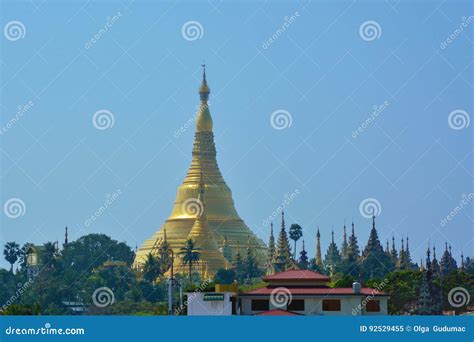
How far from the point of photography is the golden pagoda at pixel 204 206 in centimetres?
10631

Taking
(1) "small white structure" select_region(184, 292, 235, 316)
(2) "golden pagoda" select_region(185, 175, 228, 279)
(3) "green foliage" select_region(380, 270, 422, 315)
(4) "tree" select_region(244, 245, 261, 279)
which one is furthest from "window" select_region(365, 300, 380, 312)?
(2) "golden pagoda" select_region(185, 175, 228, 279)

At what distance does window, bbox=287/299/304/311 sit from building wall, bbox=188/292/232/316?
8.04 ft

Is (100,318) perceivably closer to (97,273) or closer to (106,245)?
(97,273)

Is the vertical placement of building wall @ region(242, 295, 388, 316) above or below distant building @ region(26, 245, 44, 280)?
below

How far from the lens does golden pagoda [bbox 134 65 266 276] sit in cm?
10631

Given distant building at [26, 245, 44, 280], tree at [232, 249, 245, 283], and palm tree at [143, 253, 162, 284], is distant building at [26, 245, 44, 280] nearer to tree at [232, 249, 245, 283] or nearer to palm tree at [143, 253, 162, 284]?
palm tree at [143, 253, 162, 284]

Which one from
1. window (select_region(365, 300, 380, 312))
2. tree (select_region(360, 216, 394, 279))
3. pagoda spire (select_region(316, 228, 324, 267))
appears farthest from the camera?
pagoda spire (select_region(316, 228, 324, 267))

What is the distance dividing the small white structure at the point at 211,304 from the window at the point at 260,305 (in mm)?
1290

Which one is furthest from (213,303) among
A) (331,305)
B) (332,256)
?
(332,256)

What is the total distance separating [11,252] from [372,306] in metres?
48.1

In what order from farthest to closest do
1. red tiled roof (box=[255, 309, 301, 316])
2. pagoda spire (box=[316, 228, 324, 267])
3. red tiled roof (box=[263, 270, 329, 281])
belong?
pagoda spire (box=[316, 228, 324, 267]) → red tiled roof (box=[263, 270, 329, 281]) → red tiled roof (box=[255, 309, 301, 316])

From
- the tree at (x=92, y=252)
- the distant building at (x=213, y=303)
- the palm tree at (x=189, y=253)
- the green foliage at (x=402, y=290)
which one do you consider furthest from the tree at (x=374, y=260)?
the distant building at (x=213, y=303)

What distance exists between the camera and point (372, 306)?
5831 cm

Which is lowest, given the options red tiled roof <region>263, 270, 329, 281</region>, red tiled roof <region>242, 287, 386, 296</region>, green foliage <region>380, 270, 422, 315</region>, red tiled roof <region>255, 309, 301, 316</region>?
red tiled roof <region>255, 309, 301, 316</region>
